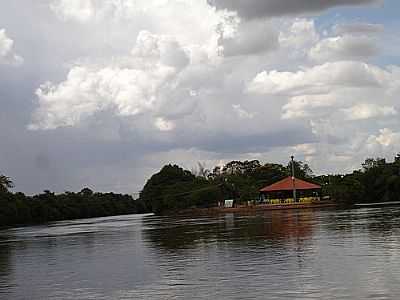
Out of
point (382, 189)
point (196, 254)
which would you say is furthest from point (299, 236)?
point (382, 189)

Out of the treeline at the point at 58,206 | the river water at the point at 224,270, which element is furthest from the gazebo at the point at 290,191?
the river water at the point at 224,270

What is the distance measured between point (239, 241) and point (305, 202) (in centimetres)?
6187

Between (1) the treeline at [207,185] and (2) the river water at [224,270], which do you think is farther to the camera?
(1) the treeline at [207,185]

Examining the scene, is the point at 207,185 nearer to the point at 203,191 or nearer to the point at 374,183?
the point at 203,191

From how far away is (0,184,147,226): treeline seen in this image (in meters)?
102

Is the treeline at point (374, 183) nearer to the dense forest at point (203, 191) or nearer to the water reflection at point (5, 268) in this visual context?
the dense forest at point (203, 191)

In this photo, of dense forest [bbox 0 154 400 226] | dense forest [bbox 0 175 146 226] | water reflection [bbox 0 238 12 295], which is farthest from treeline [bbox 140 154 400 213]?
water reflection [bbox 0 238 12 295]

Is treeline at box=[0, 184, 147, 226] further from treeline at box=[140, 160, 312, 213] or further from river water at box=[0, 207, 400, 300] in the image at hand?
river water at box=[0, 207, 400, 300]

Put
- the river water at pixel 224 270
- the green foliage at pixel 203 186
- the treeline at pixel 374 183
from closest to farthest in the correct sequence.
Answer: the river water at pixel 224 270
the treeline at pixel 374 183
the green foliage at pixel 203 186

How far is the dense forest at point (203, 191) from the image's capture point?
329 feet

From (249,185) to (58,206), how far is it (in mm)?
38286

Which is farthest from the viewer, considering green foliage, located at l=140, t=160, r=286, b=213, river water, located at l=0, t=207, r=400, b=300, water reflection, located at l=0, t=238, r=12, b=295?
green foliage, located at l=140, t=160, r=286, b=213

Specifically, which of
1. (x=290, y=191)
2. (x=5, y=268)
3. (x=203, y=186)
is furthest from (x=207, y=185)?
(x=5, y=268)

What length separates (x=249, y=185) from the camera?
119 metres
